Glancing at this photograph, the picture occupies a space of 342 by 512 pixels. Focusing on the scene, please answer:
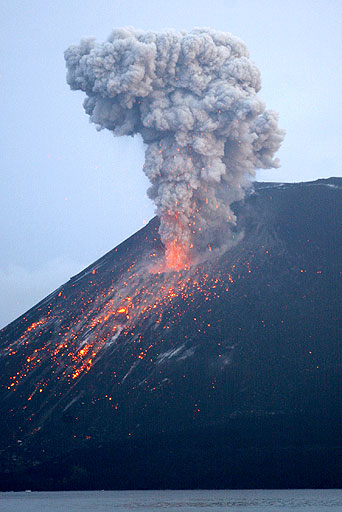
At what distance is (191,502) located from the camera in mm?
32969

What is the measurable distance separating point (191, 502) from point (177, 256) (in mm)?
35598

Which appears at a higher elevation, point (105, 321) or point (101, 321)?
point (101, 321)

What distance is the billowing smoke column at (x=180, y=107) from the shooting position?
61.7 meters

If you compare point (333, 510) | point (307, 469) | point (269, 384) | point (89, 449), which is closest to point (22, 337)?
point (89, 449)

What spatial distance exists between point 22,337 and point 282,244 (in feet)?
80.0

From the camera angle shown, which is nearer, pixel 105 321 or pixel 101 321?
pixel 105 321

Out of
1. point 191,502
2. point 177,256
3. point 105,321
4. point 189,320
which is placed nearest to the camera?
point 191,502

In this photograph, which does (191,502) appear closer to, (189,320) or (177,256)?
(189,320)

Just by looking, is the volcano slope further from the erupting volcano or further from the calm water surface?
the calm water surface

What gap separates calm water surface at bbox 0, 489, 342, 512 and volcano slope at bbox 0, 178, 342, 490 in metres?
3.55

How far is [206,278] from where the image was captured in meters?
64.9

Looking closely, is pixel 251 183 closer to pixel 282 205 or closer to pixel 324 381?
pixel 282 205

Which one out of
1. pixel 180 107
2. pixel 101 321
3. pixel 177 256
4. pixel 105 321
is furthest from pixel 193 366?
pixel 180 107

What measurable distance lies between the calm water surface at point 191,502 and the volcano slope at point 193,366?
140 inches
